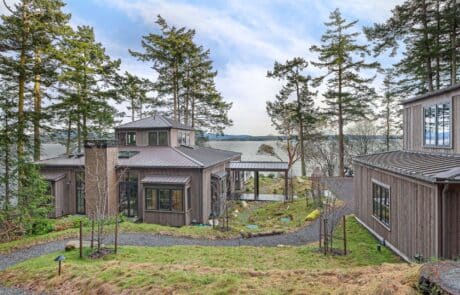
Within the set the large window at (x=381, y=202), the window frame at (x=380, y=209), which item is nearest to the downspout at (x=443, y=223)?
the window frame at (x=380, y=209)

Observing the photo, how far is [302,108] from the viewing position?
26.4 m

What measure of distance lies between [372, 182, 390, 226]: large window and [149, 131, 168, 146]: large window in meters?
12.2

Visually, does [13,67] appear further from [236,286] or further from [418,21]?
[418,21]

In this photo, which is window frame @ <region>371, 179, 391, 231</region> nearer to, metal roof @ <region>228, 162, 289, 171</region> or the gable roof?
metal roof @ <region>228, 162, 289, 171</region>

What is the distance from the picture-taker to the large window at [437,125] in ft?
30.7

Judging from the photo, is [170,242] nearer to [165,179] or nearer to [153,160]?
[165,179]

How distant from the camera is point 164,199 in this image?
14.2 meters

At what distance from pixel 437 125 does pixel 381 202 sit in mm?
3448

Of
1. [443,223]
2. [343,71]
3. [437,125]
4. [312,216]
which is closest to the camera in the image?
[443,223]

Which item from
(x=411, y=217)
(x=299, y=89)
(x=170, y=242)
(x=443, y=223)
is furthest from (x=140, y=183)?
(x=299, y=89)

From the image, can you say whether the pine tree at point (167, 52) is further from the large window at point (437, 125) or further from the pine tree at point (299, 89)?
the large window at point (437, 125)

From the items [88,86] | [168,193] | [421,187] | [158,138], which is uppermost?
[88,86]

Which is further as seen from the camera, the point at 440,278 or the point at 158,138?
the point at 158,138

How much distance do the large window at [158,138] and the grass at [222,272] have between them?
996 cm
